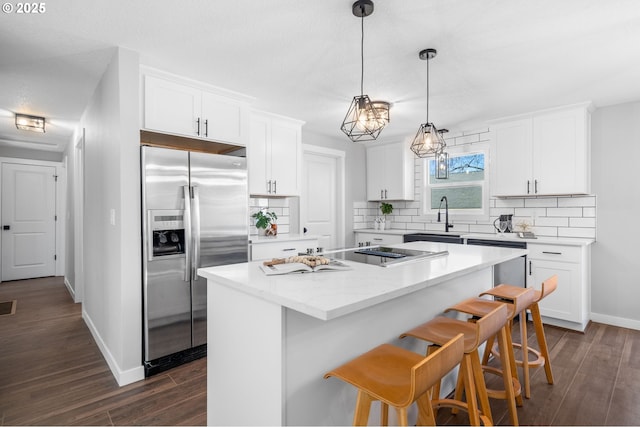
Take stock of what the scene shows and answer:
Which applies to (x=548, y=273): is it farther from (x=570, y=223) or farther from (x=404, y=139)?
(x=404, y=139)

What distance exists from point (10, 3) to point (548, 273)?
15.8 feet

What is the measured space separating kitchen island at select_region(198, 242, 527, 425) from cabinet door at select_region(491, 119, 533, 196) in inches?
102

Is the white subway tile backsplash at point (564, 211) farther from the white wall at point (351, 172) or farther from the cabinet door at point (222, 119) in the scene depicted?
the cabinet door at point (222, 119)

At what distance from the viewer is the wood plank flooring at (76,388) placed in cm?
198

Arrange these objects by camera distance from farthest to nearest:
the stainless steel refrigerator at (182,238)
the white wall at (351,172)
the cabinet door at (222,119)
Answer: the white wall at (351,172), the cabinet door at (222,119), the stainless steel refrigerator at (182,238)

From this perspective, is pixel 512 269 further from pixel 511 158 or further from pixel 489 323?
pixel 489 323

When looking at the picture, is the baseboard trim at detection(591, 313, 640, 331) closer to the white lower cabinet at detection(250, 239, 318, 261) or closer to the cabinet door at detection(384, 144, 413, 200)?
the cabinet door at detection(384, 144, 413, 200)

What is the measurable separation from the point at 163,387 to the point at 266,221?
2068mm

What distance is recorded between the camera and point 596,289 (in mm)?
3680

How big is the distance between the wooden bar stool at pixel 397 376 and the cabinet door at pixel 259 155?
265 centimetres

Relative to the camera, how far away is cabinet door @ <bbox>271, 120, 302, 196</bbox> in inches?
154

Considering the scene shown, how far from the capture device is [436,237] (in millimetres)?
4438

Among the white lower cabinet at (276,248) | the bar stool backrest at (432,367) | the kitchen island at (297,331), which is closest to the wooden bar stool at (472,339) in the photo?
the kitchen island at (297,331)

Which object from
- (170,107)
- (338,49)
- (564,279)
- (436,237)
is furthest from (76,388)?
(564,279)
